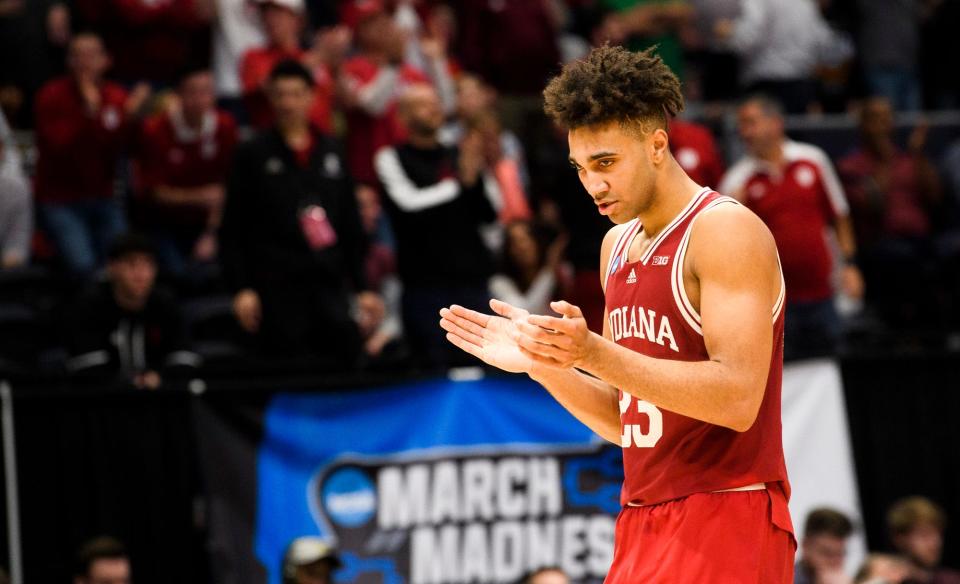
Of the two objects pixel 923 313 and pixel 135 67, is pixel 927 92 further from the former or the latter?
pixel 135 67

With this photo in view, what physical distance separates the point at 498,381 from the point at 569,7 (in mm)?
6115

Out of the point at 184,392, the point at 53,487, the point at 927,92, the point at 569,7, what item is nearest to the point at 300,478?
the point at 184,392

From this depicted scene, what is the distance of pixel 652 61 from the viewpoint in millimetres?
4027

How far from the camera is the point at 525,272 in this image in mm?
9648

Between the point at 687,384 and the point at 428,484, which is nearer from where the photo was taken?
the point at 687,384

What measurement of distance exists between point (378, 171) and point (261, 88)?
160 cm

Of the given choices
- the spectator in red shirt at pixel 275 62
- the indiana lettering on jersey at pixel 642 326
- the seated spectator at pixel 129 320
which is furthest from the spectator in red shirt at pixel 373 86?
the indiana lettering on jersey at pixel 642 326

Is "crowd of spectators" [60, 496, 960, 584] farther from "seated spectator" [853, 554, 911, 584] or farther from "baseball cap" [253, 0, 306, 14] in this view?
"baseball cap" [253, 0, 306, 14]

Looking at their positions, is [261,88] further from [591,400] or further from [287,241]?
[591,400]

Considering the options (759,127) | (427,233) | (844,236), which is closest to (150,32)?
(427,233)

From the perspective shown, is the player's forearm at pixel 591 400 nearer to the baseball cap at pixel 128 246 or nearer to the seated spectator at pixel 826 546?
the seated spectator at pixel 826 546

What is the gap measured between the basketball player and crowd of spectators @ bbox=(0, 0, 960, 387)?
13.7 feet

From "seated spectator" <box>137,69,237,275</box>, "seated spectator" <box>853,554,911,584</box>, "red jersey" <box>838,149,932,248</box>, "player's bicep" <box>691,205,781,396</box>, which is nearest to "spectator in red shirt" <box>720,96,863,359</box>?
"red jersey" <box>838,149,932,248</box>

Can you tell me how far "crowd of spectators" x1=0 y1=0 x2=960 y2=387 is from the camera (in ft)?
28.2
